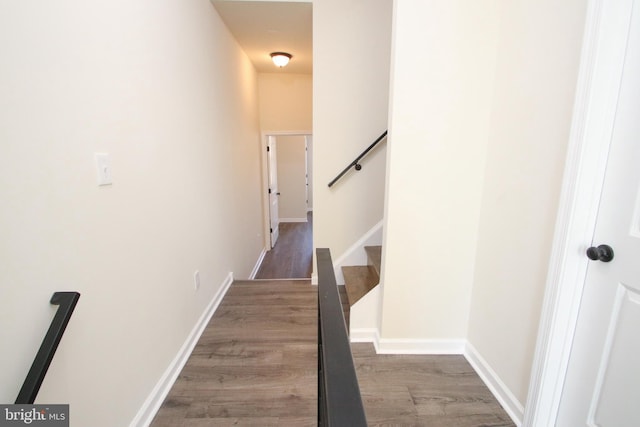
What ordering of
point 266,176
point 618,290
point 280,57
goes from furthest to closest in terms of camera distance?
point 266,176, point 280,57, point 618,290

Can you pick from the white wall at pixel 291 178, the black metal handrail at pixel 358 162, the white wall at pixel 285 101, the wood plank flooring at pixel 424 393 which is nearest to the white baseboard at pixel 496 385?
the wood plank flooring at pixel 424 393

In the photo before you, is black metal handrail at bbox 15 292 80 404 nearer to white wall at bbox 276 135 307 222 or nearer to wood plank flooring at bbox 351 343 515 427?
wood plank flooring at bbox 351 343 515 427

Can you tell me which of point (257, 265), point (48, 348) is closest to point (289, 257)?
point (257, 265)

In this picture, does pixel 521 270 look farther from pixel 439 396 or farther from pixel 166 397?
pixel 166 397

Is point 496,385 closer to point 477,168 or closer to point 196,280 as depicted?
point 477,168

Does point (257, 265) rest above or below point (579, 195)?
below

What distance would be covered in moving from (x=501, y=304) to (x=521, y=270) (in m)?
0.25

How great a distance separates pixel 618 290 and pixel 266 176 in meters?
4.61

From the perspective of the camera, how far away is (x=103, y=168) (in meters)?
1.12

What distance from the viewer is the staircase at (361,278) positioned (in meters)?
2.29

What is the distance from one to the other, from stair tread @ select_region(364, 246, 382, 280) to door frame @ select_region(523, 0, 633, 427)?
1211 millimetres

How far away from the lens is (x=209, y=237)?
2.36 meters

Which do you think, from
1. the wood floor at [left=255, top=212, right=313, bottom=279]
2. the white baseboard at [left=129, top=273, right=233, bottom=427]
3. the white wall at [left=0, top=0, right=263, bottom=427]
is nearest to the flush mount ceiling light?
the white wall at [left=0, top=0, right=263, bottom=427]
